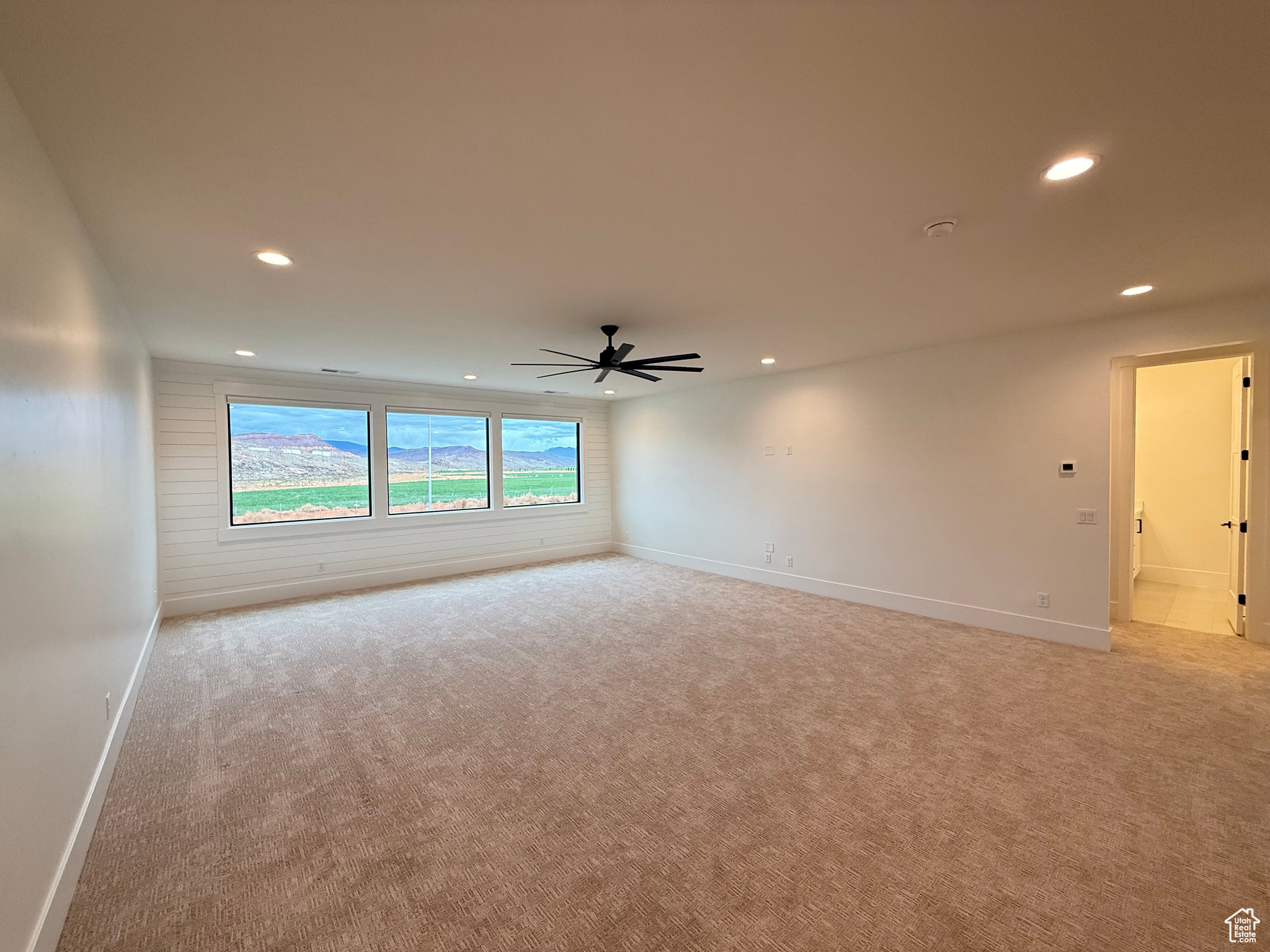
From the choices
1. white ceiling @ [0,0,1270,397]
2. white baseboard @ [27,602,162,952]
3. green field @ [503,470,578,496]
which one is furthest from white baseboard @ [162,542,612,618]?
white ceiling @ [0,0,1270,397]

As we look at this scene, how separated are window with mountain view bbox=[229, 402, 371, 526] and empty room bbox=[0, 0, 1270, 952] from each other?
46 cm

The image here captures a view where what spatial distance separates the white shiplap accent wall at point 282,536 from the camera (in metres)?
5.41

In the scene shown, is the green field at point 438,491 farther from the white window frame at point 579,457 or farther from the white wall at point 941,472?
the white wall at point 941,472

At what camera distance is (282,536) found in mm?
6004

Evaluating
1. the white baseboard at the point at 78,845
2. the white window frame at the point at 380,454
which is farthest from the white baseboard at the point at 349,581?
the white baseboard at the point at 78,845

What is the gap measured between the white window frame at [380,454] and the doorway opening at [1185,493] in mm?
6509

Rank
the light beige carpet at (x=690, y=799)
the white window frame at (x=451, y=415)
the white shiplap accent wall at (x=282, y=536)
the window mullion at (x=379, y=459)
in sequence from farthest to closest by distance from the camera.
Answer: the white window frame at (x=451, y=415), the window mullion at (x=379, y=459), the white shiplap accent wall at (x=282, y=536), the light beige carpet at (x=690, y=799)

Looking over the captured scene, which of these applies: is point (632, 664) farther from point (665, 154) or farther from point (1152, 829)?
point (665, 154)

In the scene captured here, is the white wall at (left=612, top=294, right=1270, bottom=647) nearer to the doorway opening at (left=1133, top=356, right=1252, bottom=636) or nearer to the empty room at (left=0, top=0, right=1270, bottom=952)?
the empty room at (left=0, top=0, right=1270, bottom=952)

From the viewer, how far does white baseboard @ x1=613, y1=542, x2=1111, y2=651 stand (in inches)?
165

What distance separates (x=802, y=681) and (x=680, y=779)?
4.60ft

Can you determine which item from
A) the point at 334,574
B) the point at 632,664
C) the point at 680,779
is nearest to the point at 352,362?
the point at 334,574

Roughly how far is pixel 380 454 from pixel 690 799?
5818mm

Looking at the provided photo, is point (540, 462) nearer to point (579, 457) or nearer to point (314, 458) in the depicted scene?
point (579, 457)
